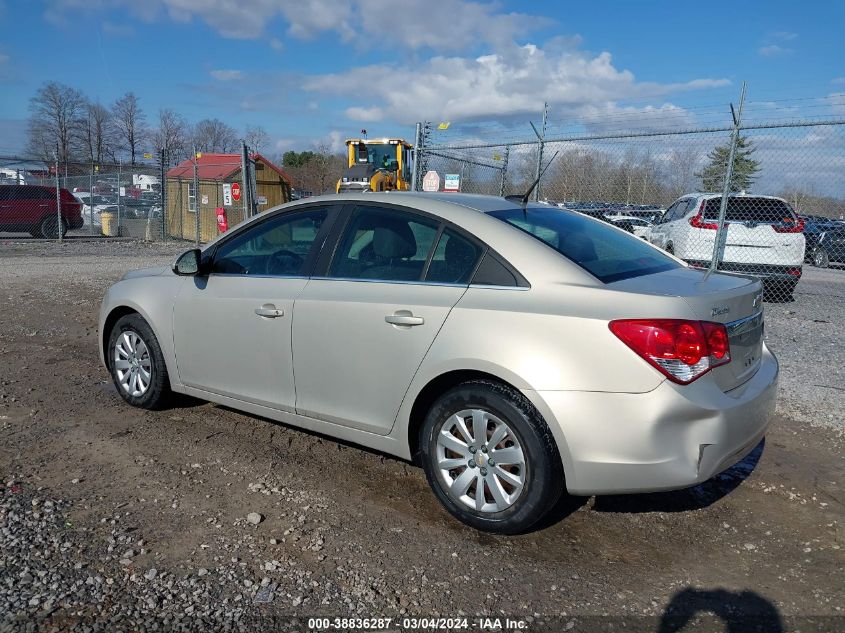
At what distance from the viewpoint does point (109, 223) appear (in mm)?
21859

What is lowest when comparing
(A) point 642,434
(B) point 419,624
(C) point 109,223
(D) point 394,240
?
Answer: (B) point 419,624

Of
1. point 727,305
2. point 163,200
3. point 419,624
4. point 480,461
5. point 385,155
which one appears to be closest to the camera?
point 419,624

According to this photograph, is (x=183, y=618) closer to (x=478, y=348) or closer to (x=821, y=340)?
(x=478, y=348)

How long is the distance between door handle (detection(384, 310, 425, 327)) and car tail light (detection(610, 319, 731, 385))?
97 centimetres

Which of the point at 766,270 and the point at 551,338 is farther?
the point at 766,270

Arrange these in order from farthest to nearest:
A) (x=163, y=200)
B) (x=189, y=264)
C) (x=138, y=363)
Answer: (x=163, y=200)
(x=138, y=363)
(x=189, y=264)

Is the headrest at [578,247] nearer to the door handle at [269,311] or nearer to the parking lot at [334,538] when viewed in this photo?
the parking lot at [334,538]

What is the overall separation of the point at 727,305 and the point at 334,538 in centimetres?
216

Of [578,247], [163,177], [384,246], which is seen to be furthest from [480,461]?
[163,177]

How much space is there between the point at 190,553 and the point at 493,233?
210 cm

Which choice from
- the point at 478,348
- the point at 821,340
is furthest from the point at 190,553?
the point at 821,340

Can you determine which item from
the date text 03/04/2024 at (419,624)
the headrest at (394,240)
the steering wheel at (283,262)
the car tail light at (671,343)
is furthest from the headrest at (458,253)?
the date text 03/04/2024 at (419,624)

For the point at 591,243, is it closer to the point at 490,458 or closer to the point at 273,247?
the point at 490,458

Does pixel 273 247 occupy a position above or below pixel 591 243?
below
